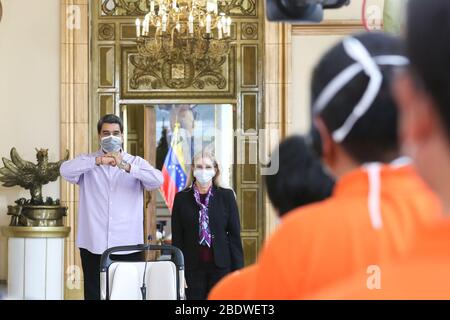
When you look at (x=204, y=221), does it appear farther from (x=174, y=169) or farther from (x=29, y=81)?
(x=29, y=81)

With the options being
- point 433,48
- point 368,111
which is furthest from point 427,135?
point 368,111

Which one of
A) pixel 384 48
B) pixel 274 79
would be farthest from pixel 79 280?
pixel 384 48

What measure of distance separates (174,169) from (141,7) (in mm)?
1889

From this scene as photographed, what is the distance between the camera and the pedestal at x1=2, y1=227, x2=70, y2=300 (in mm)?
9867

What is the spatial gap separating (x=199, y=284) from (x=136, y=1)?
18.0 feet

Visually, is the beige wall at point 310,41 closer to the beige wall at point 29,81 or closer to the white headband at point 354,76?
the beige wall at point 29,81

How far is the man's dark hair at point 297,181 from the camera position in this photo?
1838mm

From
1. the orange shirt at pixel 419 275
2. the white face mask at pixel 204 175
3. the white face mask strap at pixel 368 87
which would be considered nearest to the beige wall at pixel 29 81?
the white face mask at pixel 204 175

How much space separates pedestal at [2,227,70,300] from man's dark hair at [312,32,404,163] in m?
8.78

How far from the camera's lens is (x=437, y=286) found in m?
0.82

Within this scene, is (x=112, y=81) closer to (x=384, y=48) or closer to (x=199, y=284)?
(x=199, y=284)

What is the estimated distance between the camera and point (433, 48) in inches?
30.8

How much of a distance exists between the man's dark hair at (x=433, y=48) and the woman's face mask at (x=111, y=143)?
5.91 metres

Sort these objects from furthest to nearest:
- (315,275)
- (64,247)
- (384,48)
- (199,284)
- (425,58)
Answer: (64,247) → (199,284) → (384,48) → (315,275) → (425,58)
